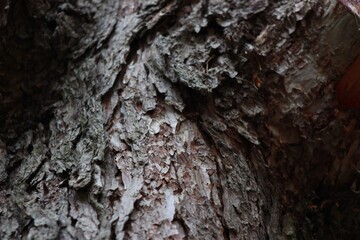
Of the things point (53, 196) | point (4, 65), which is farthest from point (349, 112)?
point (4, 65)

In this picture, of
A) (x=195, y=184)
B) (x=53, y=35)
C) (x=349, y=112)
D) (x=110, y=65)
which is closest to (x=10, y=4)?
(x=53, y=35)

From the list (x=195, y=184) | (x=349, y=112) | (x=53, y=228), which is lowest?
(x=53, y=228)

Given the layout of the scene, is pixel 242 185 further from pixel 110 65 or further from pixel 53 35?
pixel 53 35

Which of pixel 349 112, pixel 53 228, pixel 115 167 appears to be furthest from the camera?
pixel 349 112

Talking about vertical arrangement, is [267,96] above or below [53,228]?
above

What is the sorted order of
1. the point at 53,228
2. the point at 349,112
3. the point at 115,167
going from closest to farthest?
the point at 53,228, the point at 115,167, the point at 349,112

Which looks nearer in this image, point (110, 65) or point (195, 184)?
point (195, 184)

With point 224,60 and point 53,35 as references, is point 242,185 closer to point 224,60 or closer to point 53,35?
point 224,60
